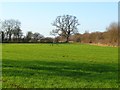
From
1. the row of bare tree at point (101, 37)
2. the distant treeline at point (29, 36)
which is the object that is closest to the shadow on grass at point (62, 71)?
the row of bare tree at point (101, 37)

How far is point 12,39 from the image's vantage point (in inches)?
4259

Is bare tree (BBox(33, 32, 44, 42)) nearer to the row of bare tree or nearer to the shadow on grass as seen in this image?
the row of bare tree

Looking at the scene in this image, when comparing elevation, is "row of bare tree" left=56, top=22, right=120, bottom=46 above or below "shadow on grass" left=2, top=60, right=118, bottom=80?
above

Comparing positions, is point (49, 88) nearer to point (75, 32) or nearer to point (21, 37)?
point (21, 37)

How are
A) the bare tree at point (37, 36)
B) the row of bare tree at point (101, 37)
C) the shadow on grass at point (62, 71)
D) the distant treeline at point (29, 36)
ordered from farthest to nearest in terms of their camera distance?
the bare tree at point (37, 36) < the distant treeline at point (29, 36) < the row of bare tree at point (101, 37) < the shadow on grass at point (62, 71)

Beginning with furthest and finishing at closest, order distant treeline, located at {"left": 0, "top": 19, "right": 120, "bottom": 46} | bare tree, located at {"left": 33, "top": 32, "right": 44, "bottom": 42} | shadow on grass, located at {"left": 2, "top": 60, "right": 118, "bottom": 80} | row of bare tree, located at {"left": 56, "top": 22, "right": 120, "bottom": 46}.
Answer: bare tree, located at {"left": 33, "top": 32, "right": 44, "bottom": 42}, distant treeline, located at {"left": 0, "top": 19, "right": 120, "bottom": 46}, row of bare tree, located at {"left": 56, "top": 22, "right": 120, "bottom": 46}, shadow on grass, located at {"left": 2, "top": 60, "right": 118, "bottom": 80}

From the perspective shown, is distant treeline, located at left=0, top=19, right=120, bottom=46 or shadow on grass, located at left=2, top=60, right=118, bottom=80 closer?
shadow on grass, located at left=2, top=60, right=118, bottom=80

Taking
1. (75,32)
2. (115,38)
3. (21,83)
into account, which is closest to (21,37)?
(75,32)

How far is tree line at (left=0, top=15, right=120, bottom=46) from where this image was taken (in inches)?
3754

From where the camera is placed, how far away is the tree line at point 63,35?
95363 millimetres

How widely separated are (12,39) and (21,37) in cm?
366

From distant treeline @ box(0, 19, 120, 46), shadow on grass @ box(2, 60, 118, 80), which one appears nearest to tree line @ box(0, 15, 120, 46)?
distant treeline @ box(0, 19, 120, 46)

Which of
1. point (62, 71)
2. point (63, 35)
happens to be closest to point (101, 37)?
point (63, 35)

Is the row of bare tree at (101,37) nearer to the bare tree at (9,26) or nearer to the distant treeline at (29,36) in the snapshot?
the distant treeline at (29,36)
